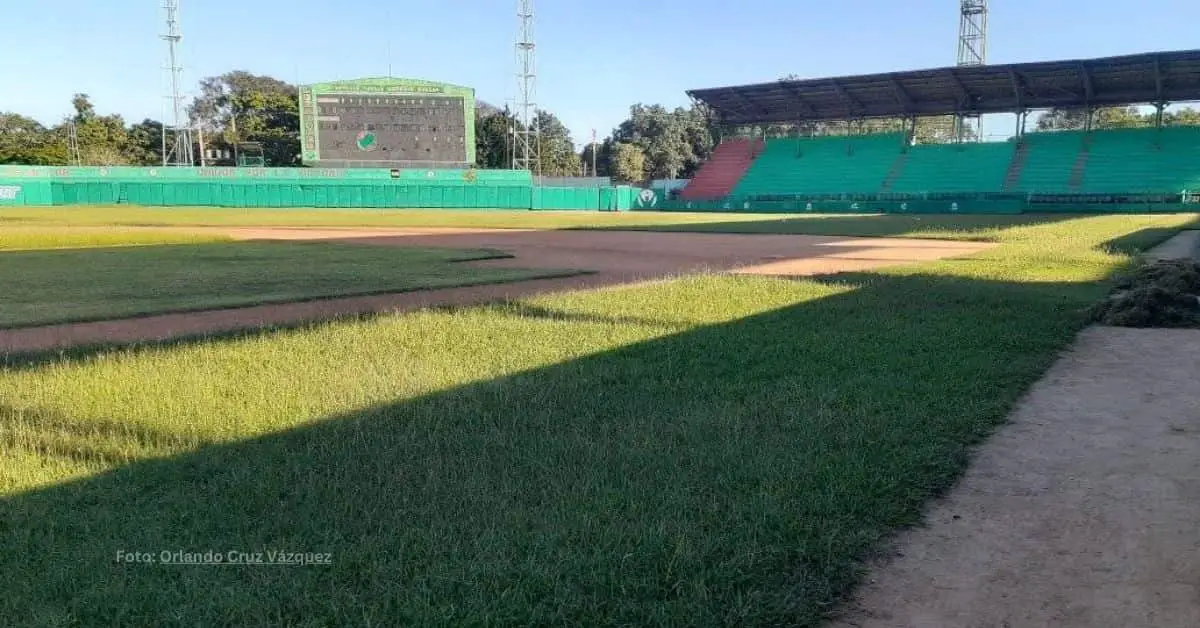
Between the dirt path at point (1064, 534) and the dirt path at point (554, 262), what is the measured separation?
647 cm

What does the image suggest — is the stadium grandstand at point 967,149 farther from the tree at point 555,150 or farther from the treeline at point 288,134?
the tree at point 555,150

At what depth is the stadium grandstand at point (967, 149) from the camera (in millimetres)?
45938

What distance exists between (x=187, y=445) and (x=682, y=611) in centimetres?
279

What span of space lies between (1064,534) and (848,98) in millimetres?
57997

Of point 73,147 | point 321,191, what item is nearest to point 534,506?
point 321,191

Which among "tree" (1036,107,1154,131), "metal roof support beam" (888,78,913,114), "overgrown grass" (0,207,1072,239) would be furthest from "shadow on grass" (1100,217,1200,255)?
"tree" (1036,107,1154,131)

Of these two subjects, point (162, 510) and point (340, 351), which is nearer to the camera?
point (162, 510)

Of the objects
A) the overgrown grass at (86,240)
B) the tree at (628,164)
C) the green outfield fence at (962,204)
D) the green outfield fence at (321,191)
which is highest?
the tree at (628,164)

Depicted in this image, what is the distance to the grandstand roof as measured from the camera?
148 feet

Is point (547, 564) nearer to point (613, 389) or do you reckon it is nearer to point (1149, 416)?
point (613, 389)

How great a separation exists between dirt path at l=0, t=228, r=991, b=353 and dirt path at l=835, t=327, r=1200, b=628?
647cm

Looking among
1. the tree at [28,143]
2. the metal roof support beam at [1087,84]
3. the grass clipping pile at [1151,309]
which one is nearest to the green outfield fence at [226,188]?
the tree at [28,143]

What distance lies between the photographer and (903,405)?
16.3ft

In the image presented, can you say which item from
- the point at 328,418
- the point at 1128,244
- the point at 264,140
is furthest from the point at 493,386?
the point at 264,140
